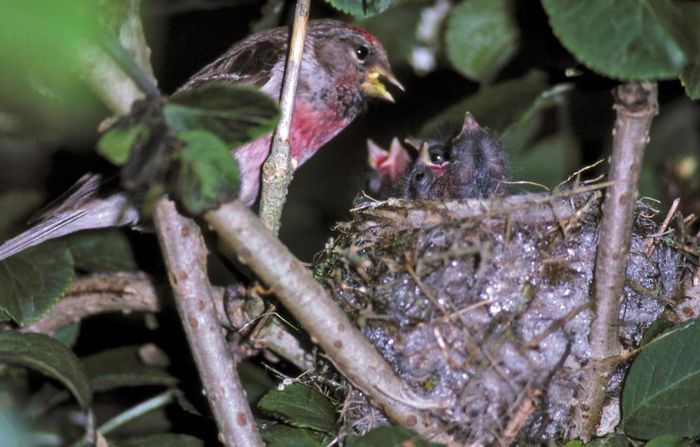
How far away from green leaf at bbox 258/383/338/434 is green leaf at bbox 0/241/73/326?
0.98 metres

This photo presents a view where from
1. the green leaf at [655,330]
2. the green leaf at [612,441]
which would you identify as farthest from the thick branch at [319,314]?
the green leaf at [655,330]

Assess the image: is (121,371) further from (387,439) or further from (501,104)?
(501,104)

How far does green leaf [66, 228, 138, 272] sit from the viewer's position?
152 inches

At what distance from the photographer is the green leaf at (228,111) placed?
75.5 inches

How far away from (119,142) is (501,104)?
2.53m

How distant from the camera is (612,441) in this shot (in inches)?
101

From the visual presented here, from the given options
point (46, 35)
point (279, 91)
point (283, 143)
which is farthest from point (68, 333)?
point (46, 35)

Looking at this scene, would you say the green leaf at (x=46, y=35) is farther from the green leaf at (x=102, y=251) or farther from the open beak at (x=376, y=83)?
the open beak at (x=376, y=83)

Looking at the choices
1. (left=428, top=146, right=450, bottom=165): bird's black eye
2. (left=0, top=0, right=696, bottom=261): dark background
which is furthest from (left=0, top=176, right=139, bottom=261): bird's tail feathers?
(left=428, top=146, right=450, bottom=165): bird's black eye

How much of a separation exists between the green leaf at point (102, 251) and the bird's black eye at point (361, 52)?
49.6 inches

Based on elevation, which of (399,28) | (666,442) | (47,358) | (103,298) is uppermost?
(399,28)

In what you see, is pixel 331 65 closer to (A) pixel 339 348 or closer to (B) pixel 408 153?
(B) pixel 408 153

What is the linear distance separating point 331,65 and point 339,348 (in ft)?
6.11

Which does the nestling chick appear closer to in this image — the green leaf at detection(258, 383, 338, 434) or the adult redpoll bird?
the adult redpoll bird
